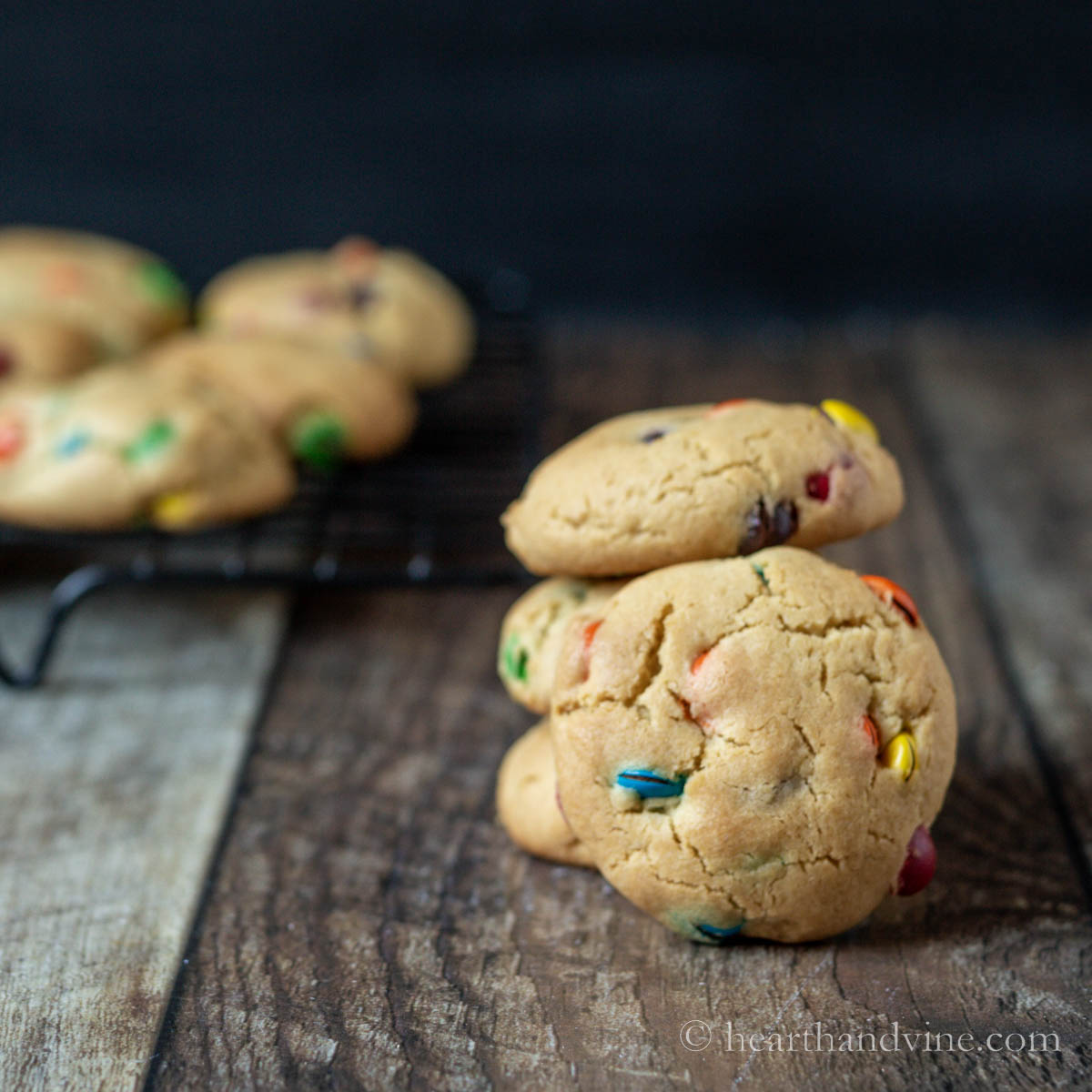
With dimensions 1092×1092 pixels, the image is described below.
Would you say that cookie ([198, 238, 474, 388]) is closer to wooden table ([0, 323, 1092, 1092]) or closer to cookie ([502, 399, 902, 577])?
wooden table ([0, 323, 1092, 1092])

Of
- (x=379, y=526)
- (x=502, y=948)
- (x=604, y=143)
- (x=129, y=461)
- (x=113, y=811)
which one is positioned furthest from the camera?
(x=604, y=143)

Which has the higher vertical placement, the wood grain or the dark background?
the dark background

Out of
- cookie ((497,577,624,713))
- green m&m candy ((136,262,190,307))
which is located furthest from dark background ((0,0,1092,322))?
cookie ((497,577,624,713))

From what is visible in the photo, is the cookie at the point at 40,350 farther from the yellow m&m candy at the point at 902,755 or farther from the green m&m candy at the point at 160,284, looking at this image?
the yellow m&m candy at the point at 902,755

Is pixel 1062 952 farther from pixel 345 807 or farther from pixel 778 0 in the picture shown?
pixel 778 0

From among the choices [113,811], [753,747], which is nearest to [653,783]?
[753,747]

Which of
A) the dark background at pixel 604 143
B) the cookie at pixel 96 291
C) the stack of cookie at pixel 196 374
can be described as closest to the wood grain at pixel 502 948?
the stack of cookie at pixel 196 374

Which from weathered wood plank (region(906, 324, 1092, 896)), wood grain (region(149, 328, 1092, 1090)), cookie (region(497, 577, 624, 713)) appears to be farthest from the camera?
weathered wood plank (region(906, 324, 1092, 896))

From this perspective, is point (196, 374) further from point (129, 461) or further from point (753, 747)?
point (753, 747)
